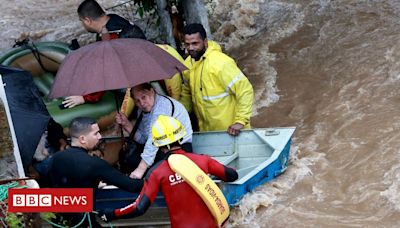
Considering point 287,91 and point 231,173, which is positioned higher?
point 231,173

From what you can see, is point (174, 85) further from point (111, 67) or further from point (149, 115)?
point (111, 67)

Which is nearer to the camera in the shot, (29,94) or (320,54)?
(29,94)

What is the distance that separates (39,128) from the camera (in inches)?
223

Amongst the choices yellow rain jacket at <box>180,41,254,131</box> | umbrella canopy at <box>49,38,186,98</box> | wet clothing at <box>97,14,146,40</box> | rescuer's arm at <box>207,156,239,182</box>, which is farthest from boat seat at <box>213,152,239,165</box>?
rescuer's arm at <box>207,156,239,182</box>

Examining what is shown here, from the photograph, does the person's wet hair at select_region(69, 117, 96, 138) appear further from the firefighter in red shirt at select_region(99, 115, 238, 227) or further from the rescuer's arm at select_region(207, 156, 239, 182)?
the rescuer's arm at select_region(207, 156, 239, 182)

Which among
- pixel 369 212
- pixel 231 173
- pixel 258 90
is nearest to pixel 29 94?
pixel 231 173

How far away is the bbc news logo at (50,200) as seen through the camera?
13.5ft

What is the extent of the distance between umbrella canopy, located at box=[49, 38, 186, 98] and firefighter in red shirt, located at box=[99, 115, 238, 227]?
2.95 feet

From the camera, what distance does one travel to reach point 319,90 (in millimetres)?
9500

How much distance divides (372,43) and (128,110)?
5.35 metres

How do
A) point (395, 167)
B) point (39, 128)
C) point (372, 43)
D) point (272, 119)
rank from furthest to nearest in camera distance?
point (372, 43) < point (272, 119) < point (395, 167) < point (39, 128)

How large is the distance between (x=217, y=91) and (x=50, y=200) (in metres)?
2.69

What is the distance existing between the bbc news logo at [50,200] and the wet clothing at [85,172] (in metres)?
0.58

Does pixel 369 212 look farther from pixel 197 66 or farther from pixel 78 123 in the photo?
pixel 78 123
